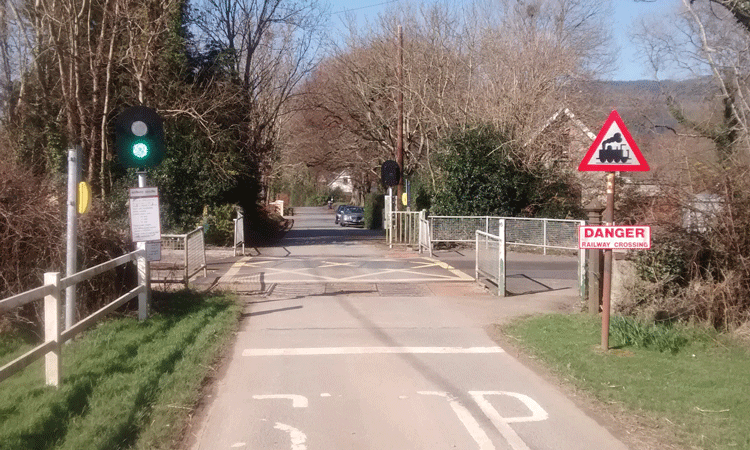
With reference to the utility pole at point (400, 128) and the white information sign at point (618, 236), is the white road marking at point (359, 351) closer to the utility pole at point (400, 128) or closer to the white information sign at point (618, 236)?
the white information sign at point (618, 236)

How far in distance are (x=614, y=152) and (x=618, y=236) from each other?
3.18 ft

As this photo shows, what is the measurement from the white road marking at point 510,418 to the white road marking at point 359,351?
1885mm

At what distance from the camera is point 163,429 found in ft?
19.5

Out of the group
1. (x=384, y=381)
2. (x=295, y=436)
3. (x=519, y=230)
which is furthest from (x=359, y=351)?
(x=519, y=230)

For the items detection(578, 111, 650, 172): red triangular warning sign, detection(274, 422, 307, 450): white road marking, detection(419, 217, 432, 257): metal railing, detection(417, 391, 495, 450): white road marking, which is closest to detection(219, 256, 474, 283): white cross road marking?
detection(419, 217, 432, 257): metal railing

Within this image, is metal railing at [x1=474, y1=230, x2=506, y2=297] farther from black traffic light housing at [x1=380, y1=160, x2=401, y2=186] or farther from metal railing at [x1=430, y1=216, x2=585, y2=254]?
black traffic light housing at [x1=380, y1=160, x2=401, y2=186]

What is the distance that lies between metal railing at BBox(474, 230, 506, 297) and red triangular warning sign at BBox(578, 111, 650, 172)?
428 cm

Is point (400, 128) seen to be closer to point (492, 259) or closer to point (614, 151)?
point (492, 259)

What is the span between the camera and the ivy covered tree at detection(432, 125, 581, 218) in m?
26.8

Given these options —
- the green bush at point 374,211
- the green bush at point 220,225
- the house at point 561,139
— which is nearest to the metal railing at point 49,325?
the green bush at point 220,225

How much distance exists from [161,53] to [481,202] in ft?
39.5

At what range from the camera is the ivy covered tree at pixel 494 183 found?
2683 centimetres

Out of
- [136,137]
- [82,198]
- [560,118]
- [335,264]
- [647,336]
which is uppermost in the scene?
[560,118]

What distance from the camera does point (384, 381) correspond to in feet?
24.9
